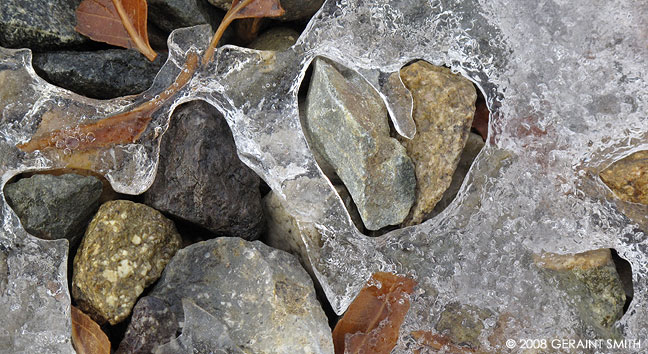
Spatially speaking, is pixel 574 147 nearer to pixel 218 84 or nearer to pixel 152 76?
pixel 218 84

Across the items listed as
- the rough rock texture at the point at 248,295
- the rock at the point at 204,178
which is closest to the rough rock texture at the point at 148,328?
the rough rock texture at the point at 248,295

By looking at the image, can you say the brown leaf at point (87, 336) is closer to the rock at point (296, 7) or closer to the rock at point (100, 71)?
the rock at point (100, 71)

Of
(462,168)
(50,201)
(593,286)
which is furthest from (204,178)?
(593,286)

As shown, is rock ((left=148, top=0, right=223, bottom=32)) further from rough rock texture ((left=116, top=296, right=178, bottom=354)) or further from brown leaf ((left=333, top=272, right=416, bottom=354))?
brown leaf ((left=333, top=272, right=416, bottom=354))

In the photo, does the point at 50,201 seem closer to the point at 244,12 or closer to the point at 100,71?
the point at 100,71

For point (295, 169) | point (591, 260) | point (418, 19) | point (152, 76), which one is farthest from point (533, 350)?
point (152, 76)

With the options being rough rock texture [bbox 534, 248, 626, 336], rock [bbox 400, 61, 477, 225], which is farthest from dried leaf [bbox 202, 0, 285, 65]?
rough rock texture [bbox 534, 248, 626, 336]
